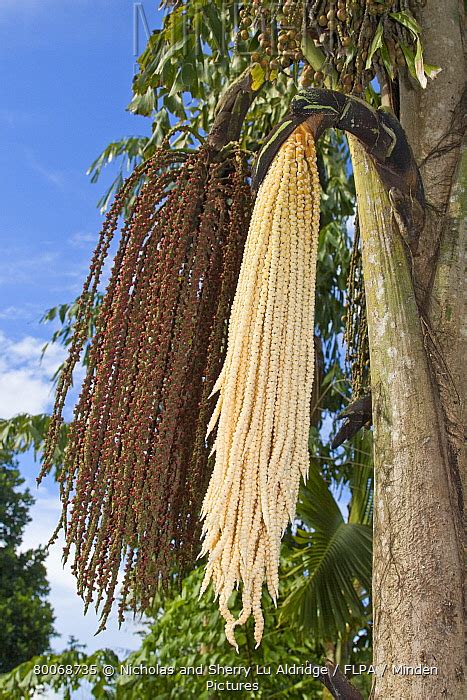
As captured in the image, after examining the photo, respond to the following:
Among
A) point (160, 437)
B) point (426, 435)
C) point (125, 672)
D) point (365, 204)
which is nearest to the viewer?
point (426, 435)

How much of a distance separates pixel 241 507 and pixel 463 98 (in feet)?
4.31

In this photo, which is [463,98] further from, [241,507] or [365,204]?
[241,507]

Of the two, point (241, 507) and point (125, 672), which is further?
point (125, 672)

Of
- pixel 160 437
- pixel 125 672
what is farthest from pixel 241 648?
pixel 160 437

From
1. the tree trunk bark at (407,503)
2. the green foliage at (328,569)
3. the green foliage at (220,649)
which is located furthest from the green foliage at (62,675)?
the tree trunk bark at (407,503)

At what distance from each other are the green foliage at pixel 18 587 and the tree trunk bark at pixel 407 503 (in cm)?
816

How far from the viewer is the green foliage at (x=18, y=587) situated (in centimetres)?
954

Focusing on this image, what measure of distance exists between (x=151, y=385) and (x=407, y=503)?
0.62m

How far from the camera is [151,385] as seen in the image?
1.72 m

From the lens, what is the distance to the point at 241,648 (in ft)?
14.4

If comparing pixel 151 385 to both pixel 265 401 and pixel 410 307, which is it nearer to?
pixel 265 401

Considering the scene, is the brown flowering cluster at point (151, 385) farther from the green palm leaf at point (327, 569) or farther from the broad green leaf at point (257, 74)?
the green palm leaf at point (327, 569)

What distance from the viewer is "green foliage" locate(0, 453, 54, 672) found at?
376 inches

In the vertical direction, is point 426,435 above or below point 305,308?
below
